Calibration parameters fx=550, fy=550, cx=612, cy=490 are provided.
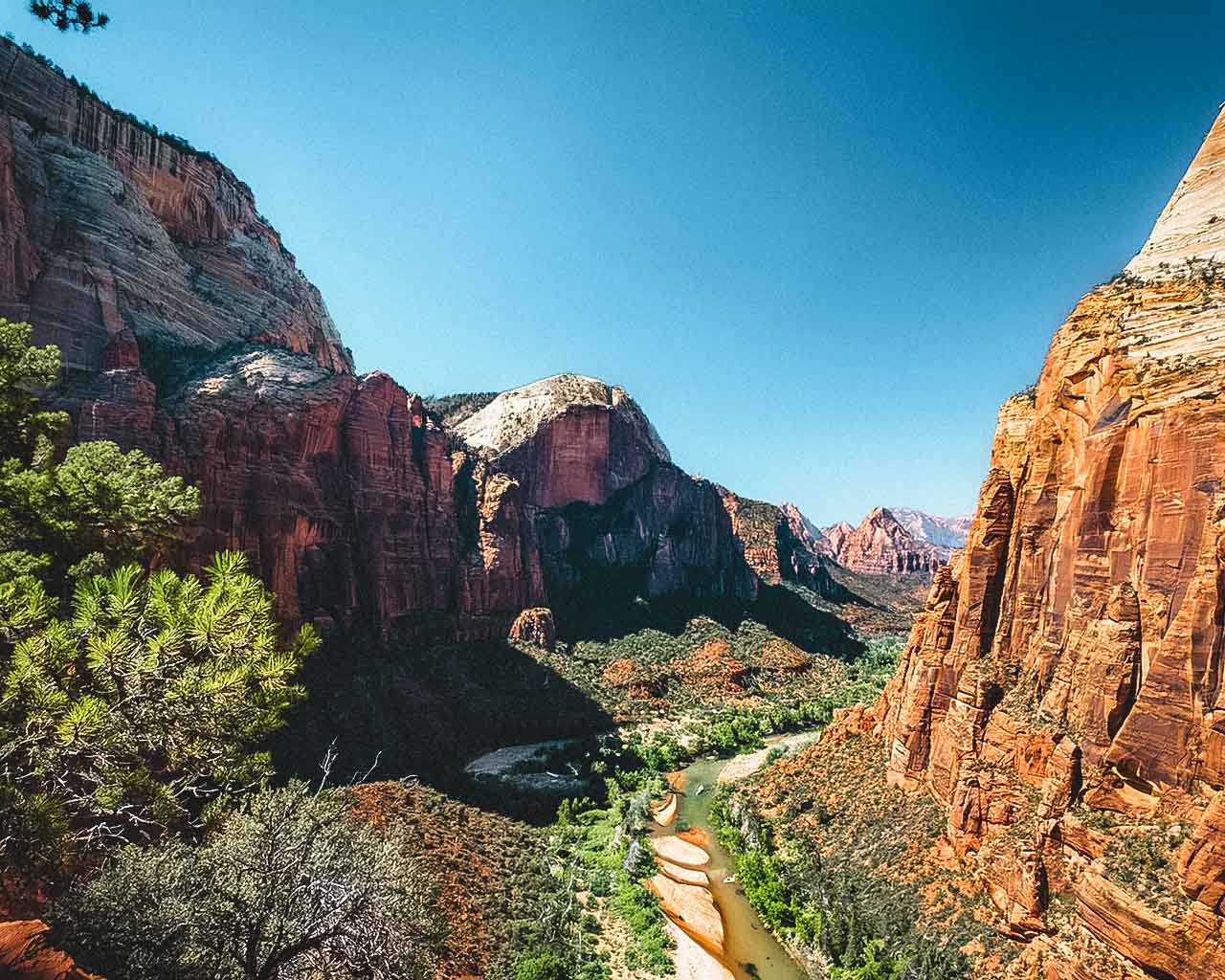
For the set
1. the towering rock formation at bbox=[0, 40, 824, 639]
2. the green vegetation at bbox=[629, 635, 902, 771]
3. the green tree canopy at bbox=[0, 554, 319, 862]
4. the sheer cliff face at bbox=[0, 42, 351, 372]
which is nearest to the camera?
the green tree canopy at bbox=[0, 554, 319, 862]

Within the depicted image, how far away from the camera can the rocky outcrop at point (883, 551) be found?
172m

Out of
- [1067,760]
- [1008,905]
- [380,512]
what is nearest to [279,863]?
[1008,905]

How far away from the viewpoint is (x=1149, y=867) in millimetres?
16781

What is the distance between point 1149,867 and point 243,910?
24.6 meters

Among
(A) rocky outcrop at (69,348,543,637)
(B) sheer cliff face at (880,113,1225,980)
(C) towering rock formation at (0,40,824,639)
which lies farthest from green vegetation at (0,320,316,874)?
(C) towering rock formation at (0,40,824,639)

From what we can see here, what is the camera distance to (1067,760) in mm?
20781

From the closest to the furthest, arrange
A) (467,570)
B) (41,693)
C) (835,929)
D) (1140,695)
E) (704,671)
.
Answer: (41,693) < (1140,695) < (835,929) < (467,570) < (704,671)

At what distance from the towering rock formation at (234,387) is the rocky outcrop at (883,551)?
129341mm

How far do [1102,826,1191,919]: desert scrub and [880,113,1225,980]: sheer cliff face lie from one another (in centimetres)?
36

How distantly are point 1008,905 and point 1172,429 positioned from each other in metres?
18.4

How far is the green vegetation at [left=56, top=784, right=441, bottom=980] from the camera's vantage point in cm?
1092

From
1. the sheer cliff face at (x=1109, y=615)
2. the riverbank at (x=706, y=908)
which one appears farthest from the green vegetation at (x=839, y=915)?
the sheer cliff face at (x=1109, y=615)

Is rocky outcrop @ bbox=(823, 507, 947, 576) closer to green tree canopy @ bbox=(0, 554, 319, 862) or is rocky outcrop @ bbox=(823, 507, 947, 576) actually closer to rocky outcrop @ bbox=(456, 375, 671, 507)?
rocky outcrop @ bbox=(456, 375, 671, 507)

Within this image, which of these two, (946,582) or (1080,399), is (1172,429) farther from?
(946,582)
